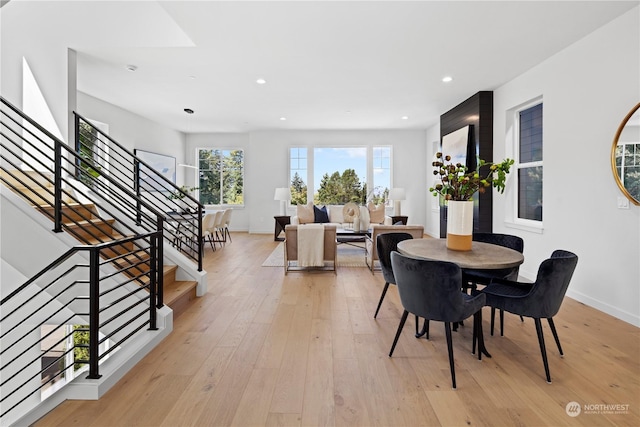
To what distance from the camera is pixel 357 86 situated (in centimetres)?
538

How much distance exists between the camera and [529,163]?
4.72m

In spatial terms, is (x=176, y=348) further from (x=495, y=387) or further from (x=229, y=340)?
(x=495, y=387)

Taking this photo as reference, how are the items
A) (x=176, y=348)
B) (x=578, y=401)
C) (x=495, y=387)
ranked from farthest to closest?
(x=176, y=348) → (x=495, y=387) → (x=578, y=401)

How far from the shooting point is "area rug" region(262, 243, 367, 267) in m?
5.57

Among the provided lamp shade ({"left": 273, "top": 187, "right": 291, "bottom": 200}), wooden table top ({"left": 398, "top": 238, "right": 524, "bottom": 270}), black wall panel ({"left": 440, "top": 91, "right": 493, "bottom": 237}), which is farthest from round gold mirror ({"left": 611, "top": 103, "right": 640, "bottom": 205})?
lamp shade ({"left": 273, "top": 187, "right": 291, "bottom": 200})

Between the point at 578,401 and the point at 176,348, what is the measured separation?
2.70m

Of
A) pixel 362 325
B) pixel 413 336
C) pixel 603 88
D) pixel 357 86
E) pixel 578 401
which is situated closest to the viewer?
pixel 578 401

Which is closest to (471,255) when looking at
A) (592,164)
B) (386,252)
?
(386,252)

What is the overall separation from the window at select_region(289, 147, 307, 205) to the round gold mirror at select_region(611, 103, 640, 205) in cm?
707

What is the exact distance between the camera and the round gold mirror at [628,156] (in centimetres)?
Result: 300

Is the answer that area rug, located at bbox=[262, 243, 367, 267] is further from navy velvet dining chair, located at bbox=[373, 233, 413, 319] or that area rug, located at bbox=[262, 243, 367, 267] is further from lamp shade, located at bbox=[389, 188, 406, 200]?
navy velvet dining chair, located at bbox=[373, 233, 413, 319]

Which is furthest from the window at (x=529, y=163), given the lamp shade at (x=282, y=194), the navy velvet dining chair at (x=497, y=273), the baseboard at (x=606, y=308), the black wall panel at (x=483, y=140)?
the lamp shade at (x=282, y=194)

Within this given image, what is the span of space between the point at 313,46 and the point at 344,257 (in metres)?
3.60

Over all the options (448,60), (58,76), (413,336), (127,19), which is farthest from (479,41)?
(58,76)
